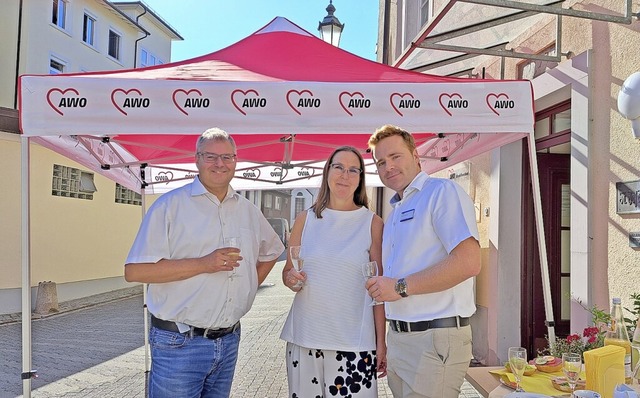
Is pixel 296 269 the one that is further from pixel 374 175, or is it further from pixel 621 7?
pixel 374 175

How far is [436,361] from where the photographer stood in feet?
6.82

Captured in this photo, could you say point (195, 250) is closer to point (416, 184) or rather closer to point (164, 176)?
point (416, 184)

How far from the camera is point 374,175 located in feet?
21.4

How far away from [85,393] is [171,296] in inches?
150

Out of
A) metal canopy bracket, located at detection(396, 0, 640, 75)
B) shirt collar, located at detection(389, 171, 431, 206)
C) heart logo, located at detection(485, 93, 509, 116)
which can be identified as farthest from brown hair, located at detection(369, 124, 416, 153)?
metal canopy bracket, located at detection(396, 0, 640, 75)

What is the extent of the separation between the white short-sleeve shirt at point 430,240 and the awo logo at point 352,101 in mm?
965

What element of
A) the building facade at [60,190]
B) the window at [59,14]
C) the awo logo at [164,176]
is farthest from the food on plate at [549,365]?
the window at [59,14]

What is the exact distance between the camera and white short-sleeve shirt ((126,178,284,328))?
2475mm

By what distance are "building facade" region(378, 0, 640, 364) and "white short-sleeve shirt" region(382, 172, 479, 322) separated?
1.83m

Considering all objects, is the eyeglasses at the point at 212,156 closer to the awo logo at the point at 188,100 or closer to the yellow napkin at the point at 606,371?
the awo logo at the point at 188,100

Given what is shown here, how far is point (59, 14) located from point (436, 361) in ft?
59.7

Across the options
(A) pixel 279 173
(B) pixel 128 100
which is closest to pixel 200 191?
(B) pixel 128 100

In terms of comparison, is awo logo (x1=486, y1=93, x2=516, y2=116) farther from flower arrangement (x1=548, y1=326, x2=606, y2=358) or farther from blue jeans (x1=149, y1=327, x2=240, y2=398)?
blue jeans (x1=149, y1=327, x2=240, y2=398)

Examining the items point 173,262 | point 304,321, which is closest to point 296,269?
point 304,321
